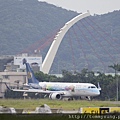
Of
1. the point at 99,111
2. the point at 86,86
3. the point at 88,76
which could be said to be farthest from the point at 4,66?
the point at 99,111

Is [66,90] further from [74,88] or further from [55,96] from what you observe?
[74,88]

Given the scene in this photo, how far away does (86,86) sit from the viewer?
9194cm

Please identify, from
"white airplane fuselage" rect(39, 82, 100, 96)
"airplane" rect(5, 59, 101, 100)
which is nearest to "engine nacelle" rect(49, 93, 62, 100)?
"airplane" rect(5, 59, 101, 100)

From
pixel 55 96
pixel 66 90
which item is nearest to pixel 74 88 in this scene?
pixel 66 90

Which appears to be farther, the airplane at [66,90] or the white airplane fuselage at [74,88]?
the airplane at [66,90]

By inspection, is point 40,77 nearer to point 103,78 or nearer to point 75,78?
point 75,78

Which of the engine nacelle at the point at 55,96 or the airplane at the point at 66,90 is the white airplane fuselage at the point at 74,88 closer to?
the airplane at the point at 66,90

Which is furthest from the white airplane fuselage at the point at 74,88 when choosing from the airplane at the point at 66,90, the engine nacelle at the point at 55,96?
the engine nacelle at the point at 55,96

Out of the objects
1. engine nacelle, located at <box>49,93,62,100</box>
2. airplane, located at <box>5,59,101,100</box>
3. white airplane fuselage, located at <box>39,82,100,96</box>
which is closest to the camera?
white airplane fuselage, located at <box>39,82,100,96</box>

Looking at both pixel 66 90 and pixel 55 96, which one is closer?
pixel 55 96

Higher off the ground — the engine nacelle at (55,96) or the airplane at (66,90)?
the airplane at (66,90)

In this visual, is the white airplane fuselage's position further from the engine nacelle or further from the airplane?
the engine nacelle

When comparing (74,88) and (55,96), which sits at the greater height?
(74,88)

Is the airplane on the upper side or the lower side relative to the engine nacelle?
upper
